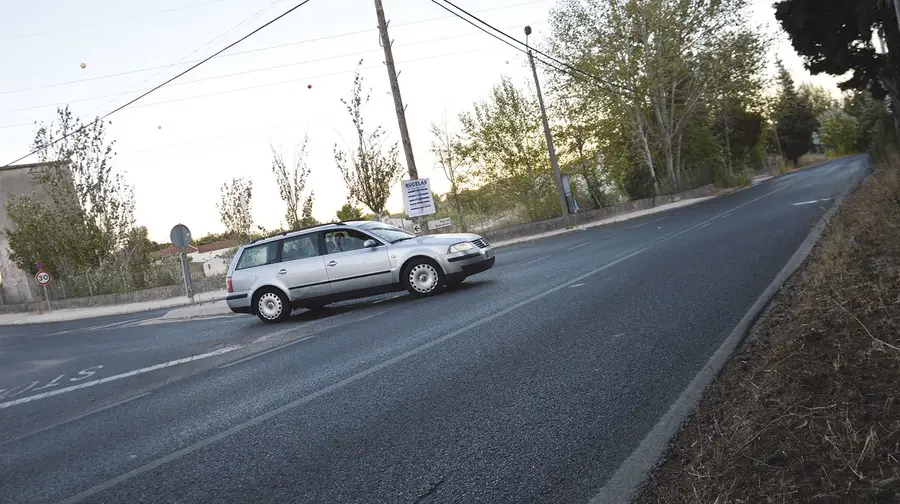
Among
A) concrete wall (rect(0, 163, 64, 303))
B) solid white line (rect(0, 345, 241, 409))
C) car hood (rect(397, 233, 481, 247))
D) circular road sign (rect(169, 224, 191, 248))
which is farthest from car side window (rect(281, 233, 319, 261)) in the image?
concrete wall (rect(0, 163, 64, 303))

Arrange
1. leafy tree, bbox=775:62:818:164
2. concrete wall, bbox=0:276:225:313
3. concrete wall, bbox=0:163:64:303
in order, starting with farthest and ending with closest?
leafy tree, bbox=775:62:818:164, concrete wall, bbox=0:163:64:303, concrete wall, bbox=0:276:225:313

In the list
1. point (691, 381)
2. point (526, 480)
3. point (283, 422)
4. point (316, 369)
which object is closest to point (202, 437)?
point (283, 422)

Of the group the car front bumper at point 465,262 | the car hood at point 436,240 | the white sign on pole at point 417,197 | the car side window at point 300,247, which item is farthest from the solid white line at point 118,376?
the white sign on pole at point 417,197

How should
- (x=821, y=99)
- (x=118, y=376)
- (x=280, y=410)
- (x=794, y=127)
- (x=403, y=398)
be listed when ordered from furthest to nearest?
1. (x=821, y=99)
2. (x=794, y=127)
3. (x=118, y=376)
4. (x=280, y=410)
5. (x=403, y=398)

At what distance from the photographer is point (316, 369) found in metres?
8.19

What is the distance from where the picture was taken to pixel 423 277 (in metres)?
13.9

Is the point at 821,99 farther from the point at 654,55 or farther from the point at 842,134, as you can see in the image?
the point at 654,55

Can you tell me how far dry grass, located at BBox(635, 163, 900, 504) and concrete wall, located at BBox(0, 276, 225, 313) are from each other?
3010 cm

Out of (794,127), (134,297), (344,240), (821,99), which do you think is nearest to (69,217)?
(134,297)

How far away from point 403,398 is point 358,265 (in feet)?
26.5

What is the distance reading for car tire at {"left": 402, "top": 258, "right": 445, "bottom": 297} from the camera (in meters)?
13.9

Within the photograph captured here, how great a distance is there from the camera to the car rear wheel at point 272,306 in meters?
14.4

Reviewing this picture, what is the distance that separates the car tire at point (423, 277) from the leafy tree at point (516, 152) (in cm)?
2475

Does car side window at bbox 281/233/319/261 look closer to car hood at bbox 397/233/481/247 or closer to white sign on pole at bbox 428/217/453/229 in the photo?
car hood at bbox 397/233/481/247
